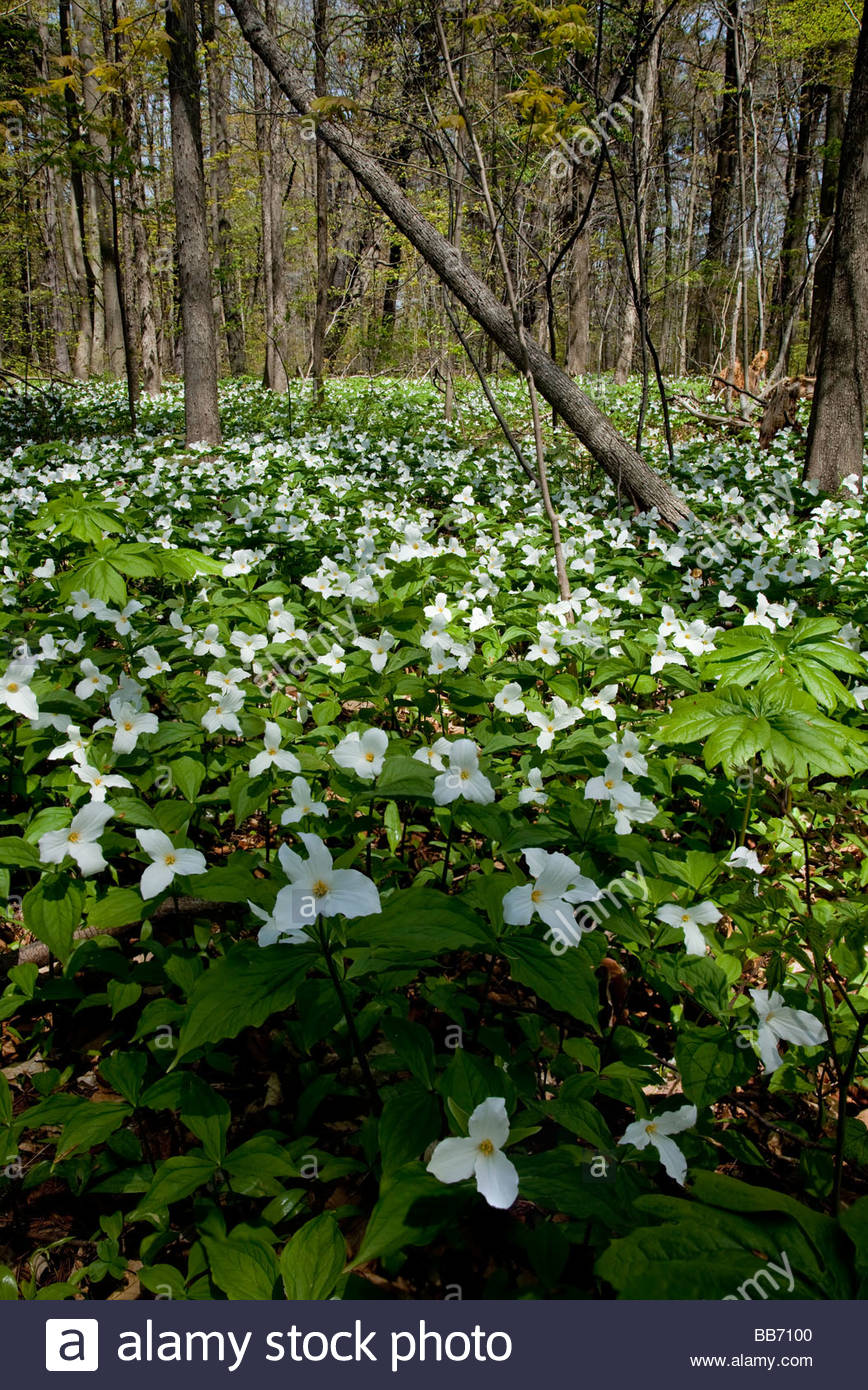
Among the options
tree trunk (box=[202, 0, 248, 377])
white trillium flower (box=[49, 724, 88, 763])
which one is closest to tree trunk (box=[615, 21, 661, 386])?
white trillium flower (box=[49, 724, 88, 763])

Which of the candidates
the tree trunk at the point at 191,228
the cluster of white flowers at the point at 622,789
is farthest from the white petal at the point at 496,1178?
the tree trunk at the point at 191,228

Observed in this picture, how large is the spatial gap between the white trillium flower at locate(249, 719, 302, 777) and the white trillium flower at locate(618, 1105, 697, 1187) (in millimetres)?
1054

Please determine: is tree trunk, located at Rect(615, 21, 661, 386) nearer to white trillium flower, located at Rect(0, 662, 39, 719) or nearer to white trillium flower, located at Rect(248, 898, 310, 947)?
white trillium flower, located at Rect(0, 662, 39, 719)

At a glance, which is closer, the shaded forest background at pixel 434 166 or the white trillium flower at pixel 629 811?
the white trillium flower at pixel 629 811

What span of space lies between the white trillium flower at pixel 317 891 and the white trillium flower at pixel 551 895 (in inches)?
9.2

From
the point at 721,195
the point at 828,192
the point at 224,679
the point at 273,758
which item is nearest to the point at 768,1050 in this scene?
the point at 273,758

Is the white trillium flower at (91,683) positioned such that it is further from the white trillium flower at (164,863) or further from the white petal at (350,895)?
the white petal at (350,895)

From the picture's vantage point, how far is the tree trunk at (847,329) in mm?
4672

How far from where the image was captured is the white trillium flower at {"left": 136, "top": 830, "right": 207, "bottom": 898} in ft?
4.34

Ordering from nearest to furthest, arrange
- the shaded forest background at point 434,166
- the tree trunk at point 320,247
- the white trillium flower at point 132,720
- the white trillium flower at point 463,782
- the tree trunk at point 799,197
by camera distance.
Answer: the white trillium flower at point 463,782 < the white trillium flower at point 132,720 < the shaded forest background at point 434,166 < the tree trunk at point 320,247 < the tree trunk at point 799,197

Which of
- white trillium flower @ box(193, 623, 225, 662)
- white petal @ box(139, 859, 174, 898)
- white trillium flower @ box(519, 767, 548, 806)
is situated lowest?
white trillium flower @ box(519, 767, 548, 806)

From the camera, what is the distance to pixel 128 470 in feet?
→ 19.8

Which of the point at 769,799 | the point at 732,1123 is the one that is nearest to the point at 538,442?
the point at 769,799
